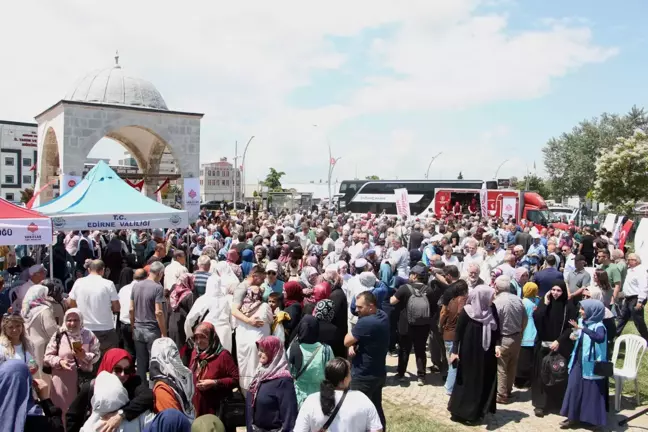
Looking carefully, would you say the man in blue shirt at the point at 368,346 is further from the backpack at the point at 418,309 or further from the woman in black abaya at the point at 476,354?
the backpack at the point at 418,309

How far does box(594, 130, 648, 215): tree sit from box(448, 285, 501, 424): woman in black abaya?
84.4 ft

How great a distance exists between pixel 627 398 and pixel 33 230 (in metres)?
8.65

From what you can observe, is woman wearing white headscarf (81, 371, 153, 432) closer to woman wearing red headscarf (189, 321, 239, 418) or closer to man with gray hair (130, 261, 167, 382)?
woman wearing red headscarf (189, 321, 239, 418)

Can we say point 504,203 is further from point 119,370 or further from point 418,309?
point 119,370

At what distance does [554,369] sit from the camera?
6645 millimetres

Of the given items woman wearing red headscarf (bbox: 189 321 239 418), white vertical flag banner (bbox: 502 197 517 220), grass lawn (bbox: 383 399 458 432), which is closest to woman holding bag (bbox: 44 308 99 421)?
woman wearing red headscarf (bbox: 189 321 239 418)

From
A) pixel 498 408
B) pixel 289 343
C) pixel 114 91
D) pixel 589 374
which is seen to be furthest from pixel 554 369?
pixel 114 91

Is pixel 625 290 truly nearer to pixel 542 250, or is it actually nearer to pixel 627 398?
pixel 627 398

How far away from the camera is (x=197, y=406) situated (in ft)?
15.7

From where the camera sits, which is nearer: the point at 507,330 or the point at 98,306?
the point at 98,306

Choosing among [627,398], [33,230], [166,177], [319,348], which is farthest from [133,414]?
[166,177]

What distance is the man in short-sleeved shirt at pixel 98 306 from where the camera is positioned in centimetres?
646

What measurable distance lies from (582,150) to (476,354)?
1638 inches

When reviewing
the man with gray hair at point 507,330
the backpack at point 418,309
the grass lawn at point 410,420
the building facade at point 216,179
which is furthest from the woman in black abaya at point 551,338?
the building facade at point 216,179
